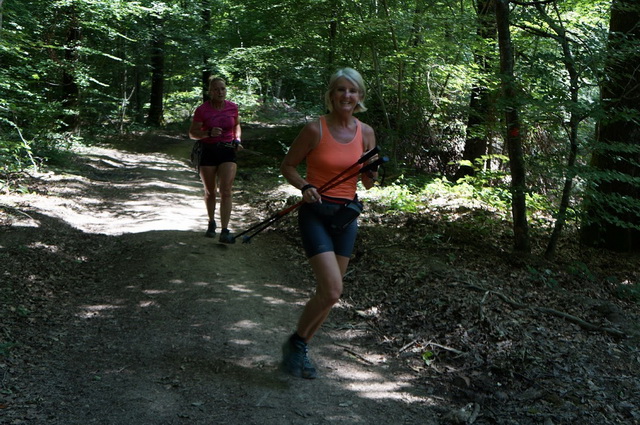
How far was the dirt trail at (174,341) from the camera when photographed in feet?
11.7

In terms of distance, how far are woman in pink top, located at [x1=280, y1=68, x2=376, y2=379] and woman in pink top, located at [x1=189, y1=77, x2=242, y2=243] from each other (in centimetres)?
329

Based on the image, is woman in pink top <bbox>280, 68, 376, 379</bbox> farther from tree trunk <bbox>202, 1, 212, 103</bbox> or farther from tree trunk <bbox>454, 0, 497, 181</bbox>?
tree trunk <bbox>202, 1, 212, 103</bbox>

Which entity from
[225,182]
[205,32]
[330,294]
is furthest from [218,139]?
[205,32]

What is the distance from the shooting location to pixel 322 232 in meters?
3.78

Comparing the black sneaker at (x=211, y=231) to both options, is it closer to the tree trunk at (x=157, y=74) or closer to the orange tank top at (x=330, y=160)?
the orange tank top at (x=330, y=160)

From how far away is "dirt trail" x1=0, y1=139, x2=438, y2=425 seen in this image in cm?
358

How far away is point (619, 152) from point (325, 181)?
5819 millimetres

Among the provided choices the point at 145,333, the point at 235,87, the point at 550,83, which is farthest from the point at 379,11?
the point at 235,87

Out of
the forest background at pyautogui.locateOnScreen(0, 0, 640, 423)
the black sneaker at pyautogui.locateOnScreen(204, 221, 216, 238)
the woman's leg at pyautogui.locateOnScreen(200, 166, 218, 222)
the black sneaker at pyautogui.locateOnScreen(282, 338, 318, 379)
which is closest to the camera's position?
the black sneaker at pyautogui.locateOnScreen(282, 338, 318, 379)

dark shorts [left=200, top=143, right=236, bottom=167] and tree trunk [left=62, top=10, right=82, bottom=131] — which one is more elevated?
tree trunk [left=62, top=10, right=82, bottom=131]

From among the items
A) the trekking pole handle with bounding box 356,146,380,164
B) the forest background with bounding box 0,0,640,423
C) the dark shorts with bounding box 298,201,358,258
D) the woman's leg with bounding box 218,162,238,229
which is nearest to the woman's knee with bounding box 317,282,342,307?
the dark shorts with bounding box 298,201,358,258

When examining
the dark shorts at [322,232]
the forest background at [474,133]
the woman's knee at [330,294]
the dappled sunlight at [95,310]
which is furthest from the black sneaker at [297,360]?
the dappled sunlight at [95,310]

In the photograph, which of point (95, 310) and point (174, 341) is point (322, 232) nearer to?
point (174, 341)

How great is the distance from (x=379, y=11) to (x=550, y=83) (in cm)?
604
